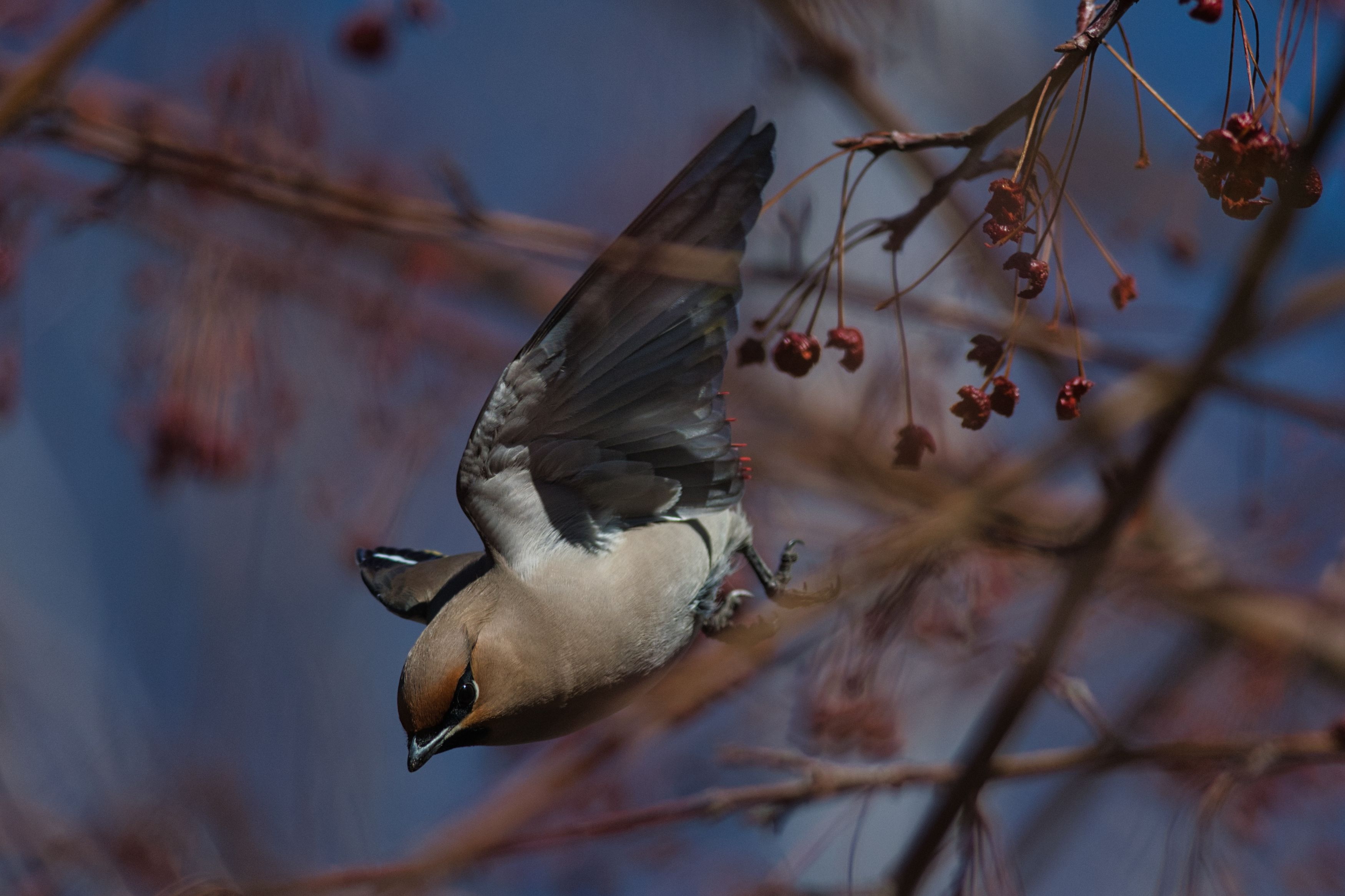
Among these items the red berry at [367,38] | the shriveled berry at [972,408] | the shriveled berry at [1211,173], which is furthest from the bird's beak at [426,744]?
the red berry at [367,38]

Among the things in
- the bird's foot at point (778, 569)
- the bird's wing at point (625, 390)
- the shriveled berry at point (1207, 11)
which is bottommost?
the bird's foot at point (778, 569)

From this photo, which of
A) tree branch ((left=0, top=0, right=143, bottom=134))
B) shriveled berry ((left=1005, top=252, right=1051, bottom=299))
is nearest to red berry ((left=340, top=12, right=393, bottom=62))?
tree branch ((left=0, top=0, right=143, bottom=134))

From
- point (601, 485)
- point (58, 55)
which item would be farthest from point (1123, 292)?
point (58, 55)

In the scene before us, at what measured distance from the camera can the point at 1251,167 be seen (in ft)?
4.57

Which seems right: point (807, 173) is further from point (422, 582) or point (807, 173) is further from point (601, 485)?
point (422, 582)

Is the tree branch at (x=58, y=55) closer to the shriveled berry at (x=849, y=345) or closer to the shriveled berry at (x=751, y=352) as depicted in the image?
the shriveled berry at (x=751, y=352)

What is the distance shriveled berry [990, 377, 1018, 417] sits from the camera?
1700mm

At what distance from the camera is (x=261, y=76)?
136 inches

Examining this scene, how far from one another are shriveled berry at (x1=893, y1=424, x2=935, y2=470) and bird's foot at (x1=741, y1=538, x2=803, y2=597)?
2.64ft

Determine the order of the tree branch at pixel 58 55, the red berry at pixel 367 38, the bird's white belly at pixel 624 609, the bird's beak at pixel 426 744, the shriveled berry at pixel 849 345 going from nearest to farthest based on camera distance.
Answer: the shriveled berry at pixel 849 345
the bird's beak at pixel 426 744
the bird's white belly at pixel 624 609
the tree branch at pixel 58 55
the red berry at pixel 367 38

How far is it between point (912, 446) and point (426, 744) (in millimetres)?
1081

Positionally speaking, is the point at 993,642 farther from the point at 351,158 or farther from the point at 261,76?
the point at 351,158

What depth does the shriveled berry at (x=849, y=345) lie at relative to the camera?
6.21ft

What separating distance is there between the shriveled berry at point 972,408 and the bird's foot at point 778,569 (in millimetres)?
1015
